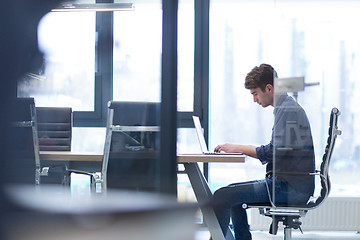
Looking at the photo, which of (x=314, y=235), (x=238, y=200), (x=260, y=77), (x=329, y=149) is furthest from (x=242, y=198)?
(x=314, y=235)

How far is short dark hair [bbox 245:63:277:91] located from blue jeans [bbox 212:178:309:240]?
1.47ft

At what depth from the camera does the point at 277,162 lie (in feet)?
6.38

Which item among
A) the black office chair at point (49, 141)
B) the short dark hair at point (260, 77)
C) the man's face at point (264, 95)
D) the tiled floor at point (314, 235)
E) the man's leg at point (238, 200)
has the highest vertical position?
the short dark hair at point (260, 77)

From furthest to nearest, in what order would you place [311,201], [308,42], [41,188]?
[308,42] → [311,201] → [41,188]

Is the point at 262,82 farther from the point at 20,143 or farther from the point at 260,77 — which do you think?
the point at 20,143

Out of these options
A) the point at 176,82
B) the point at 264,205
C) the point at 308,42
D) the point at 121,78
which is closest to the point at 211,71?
the point at 308,42

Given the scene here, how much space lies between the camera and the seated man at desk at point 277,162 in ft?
6.28

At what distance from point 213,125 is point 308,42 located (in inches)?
34.1

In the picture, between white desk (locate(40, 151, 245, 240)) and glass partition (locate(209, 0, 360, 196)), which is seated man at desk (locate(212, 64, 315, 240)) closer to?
white desk (locate(40, 151, 245, 240))

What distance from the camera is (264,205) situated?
7.18 ft

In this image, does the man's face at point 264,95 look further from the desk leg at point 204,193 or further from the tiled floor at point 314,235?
the tiled floor at point 314,235

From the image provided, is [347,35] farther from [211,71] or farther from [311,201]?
[311,201]

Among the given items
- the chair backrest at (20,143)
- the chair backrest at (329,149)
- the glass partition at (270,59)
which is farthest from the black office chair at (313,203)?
the chair backrest at (20,143)

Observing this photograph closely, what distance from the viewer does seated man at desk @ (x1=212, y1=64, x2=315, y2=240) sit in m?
1.91
